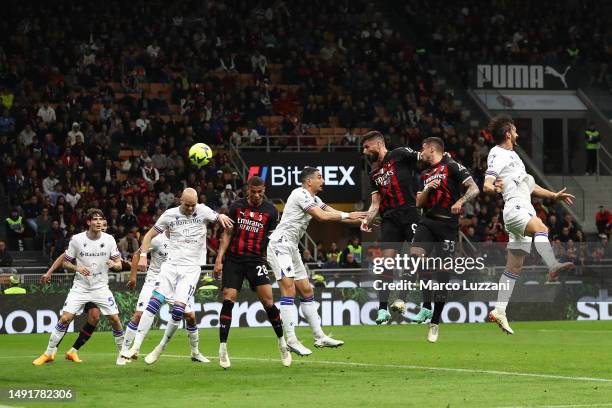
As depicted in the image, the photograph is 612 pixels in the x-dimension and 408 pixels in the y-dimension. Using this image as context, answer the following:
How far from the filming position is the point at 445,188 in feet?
56.6

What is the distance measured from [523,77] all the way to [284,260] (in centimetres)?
3212

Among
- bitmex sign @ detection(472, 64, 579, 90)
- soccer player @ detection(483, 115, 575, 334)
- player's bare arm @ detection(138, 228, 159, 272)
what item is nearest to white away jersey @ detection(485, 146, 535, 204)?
soccer player @ detection(483, 115, 575, 334)

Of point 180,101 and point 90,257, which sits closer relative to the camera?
point 90,257

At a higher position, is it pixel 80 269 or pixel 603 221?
pixel 603 221

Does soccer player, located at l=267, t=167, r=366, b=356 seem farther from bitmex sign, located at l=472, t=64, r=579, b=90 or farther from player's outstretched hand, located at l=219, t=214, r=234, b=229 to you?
bitmex sign, located at l=472, t=64, r=579, b=90

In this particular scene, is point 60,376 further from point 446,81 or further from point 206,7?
point 446,81

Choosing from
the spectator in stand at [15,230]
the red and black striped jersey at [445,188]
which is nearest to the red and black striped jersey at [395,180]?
the red and black striped jersey at [445,188]

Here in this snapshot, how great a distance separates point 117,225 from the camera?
32344mm

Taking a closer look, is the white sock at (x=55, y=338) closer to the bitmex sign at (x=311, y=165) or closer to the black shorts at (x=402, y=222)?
the black shorts at (x=402, y=222)

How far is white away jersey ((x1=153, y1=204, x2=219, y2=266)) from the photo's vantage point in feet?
54.9

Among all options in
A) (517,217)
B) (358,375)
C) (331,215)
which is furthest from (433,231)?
(358,375)

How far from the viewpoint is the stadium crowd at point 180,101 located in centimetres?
3394

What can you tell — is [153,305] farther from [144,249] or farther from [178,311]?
[144,249]

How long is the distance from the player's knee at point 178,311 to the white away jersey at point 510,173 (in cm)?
450
